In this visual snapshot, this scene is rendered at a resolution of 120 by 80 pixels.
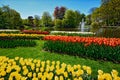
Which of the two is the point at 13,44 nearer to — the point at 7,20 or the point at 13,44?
the point at 13,44

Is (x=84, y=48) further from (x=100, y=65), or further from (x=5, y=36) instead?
(x=5, y=36)

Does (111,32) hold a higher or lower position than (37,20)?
lower

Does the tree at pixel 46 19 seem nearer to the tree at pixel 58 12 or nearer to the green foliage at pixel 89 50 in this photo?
the tree at pixel 58 12

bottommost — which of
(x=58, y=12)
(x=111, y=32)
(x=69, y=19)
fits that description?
(x=111, y=32)

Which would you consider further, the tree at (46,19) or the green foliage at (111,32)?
the tree at (46,19)

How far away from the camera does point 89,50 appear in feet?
33.3

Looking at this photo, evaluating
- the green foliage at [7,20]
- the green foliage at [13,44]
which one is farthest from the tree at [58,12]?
the green foliage at [13,44]

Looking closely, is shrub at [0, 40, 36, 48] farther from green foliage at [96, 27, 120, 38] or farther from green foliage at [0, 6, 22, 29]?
green foliage at [0, 6, 22, 29]

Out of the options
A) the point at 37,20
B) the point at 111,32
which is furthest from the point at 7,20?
the point at 37,20

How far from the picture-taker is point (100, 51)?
9773mm

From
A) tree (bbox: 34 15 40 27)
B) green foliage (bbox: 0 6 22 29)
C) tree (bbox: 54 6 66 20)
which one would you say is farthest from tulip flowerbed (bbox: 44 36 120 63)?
tree (bbox: 54 6 66 20)

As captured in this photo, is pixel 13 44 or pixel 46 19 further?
pixel 46 19

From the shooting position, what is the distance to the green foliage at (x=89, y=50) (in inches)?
377

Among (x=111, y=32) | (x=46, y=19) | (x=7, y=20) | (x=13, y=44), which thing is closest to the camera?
(x=13, y=44)
